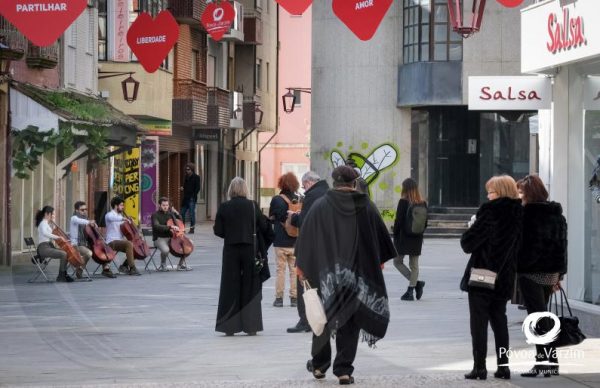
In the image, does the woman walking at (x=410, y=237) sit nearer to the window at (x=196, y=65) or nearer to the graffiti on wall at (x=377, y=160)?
the graffiti on wall at (x=377, y=160)

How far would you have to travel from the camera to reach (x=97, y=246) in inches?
1062

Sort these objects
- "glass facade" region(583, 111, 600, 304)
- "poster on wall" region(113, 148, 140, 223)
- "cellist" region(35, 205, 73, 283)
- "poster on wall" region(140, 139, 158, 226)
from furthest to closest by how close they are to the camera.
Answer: "poster on wall" region(140, 139, 158, 226) → "poster on wall" region(113, 148, 140, 223) → "cellist" region(35, 205, 73, 283) → "glass facade" region(583, 111, 600, 304)

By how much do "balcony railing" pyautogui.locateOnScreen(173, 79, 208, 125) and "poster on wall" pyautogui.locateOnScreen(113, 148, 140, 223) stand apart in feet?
14.7

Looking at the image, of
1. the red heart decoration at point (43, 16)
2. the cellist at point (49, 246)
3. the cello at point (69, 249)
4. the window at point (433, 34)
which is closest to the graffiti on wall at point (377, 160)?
the window at point (433, 34)

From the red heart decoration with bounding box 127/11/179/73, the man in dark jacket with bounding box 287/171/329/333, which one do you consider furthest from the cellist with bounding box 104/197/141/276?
the man in dark jacket with bounding box 287/171/329/333

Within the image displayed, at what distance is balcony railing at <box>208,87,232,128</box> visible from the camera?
53.8 m

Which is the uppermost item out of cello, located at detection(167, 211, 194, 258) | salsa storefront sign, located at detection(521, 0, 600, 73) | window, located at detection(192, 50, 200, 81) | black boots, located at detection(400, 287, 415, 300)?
window, located at detection(192, 50, 200, 81)

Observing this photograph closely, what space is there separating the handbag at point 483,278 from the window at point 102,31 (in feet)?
103

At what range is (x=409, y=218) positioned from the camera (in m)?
22.0

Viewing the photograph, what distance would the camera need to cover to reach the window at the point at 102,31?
42.7m

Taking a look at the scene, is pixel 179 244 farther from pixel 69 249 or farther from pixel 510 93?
pixel 510 93

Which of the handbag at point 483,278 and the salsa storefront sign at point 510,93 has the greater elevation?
the salsa storefront sign at point 510,93

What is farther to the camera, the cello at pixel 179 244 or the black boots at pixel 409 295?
the cello at pixel 179 244

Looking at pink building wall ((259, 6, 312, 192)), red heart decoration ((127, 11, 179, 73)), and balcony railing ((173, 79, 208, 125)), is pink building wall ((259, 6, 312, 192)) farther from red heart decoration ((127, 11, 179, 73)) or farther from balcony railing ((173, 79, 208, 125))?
red heart decoration ((127, 11, 179, 73))
